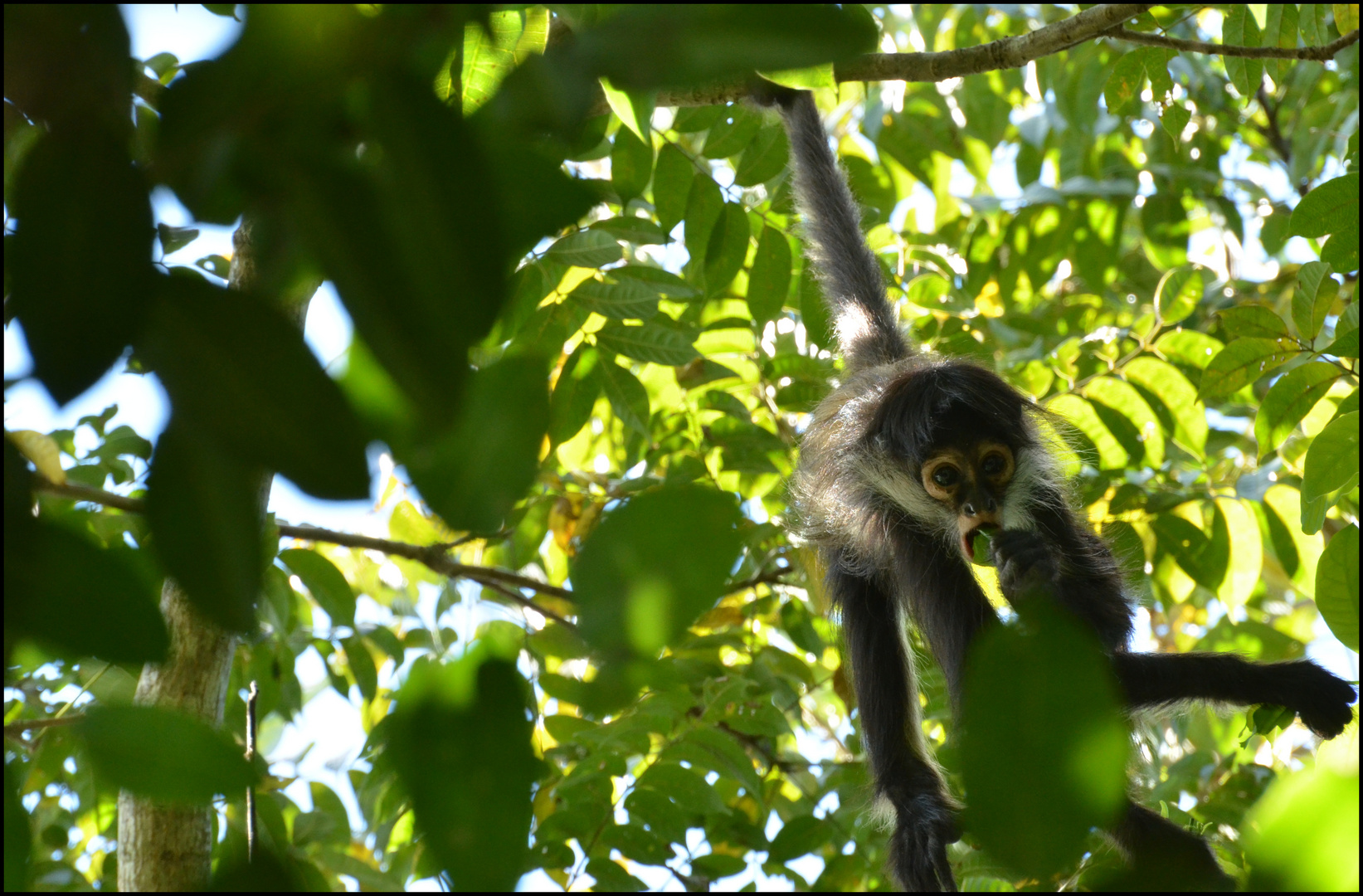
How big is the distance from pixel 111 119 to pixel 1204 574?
3370 mm

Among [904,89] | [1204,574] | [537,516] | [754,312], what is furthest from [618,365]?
[904,89]

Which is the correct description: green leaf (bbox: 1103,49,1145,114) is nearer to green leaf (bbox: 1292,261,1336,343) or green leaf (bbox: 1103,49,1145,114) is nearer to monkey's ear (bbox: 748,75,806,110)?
green leaf (bbox: 1292,261,1336,343)

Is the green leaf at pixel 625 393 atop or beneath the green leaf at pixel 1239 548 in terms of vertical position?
atop

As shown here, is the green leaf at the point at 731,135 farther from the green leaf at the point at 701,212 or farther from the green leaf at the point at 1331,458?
the green leaf at the point at 1331,458

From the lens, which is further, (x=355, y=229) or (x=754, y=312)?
(x=754, y=312)

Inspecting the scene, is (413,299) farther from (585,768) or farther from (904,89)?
(904,89)

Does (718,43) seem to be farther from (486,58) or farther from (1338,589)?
(1338,589)

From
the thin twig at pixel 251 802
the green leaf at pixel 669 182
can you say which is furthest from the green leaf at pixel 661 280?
the thin twig at pixel 251 802

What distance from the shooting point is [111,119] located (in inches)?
20.2

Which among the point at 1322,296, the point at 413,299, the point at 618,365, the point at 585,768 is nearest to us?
the point at 413,299

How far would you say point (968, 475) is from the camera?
3074mm

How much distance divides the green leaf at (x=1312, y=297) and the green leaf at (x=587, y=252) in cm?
147

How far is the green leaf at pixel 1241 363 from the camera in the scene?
2578 millimetres

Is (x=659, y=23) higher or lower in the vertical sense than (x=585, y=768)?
higher
